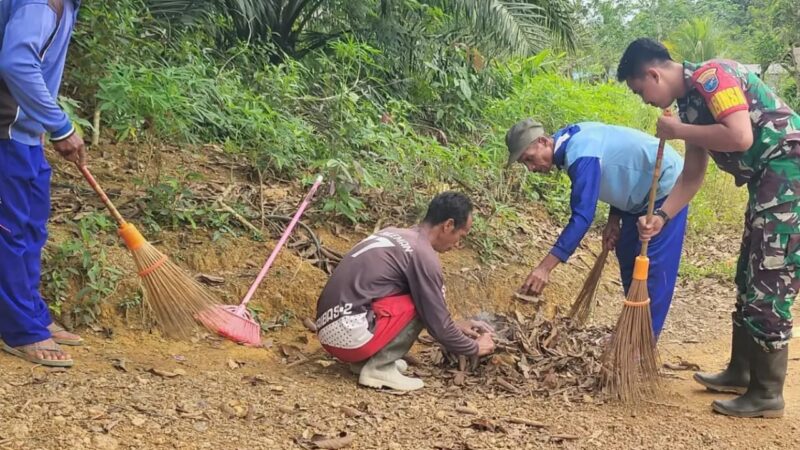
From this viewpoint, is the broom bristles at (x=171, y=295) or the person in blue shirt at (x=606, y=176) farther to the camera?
the person in blue shirt at (x=606, y=176)

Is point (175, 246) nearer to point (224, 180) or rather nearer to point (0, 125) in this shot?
point (224, 180)

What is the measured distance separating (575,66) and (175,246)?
967 centimetres

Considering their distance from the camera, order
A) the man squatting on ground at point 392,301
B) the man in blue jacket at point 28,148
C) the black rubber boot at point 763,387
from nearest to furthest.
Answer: the man in blue jacket at point 28,148 → the black rubber boot at point 763,387 → the man squatting on ground at point 392,301

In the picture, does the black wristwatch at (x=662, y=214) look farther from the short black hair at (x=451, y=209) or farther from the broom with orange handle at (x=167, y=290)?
the broom with orange handle at (x=167, y=290)

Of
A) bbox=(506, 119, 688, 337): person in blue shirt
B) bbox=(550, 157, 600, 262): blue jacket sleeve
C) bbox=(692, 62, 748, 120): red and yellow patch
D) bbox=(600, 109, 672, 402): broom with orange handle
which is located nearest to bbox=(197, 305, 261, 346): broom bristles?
bbox=(506, 119, 688, 337): person in blue shirt

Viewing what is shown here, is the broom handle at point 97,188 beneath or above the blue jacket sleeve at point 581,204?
beneath

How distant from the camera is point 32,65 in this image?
2895 mm

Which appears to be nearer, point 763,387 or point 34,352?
point 34,352

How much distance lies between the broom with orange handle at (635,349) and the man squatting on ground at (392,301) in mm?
669

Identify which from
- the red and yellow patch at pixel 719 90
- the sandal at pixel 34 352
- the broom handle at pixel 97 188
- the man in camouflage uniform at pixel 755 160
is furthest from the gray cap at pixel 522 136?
the sandal at pixel 34 352

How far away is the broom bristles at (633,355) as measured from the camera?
11.6ft

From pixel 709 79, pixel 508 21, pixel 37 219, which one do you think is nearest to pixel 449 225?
pixel 709 79

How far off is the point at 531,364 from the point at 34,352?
95.7 inches

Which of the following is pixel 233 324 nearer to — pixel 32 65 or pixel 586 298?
pixel 32 65
